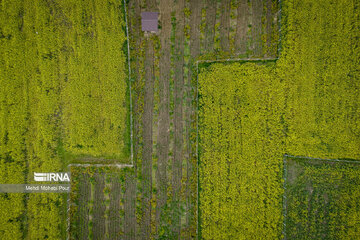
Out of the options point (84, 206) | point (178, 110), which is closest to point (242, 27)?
point (178, 110)

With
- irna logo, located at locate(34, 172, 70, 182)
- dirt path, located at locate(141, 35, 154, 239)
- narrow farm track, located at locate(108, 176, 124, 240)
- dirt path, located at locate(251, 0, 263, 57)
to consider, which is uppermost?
dirt path, located at locate(251, 0, 263, 57)

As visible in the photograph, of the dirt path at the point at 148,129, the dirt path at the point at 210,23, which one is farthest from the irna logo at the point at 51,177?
the dirt path at the point at 210,23

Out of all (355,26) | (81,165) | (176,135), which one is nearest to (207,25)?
(176,135)

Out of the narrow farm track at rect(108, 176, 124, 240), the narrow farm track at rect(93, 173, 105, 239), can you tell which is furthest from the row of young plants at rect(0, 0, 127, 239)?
the narrow farm track at rect(108, 176, 124, 240)

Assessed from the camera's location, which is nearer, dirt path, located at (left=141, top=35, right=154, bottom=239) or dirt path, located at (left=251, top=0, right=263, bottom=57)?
dirt path, located at (left=251, top=0, right=263, bottom=57)

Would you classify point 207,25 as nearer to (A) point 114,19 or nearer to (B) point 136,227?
(A) point 114,19

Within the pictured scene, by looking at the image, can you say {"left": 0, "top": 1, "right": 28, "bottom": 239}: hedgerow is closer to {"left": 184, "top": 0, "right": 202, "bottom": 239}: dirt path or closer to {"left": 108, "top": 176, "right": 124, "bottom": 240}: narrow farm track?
{"left": 108, "top": 176, "right": 124, "bottom": 240}: narrow farm track

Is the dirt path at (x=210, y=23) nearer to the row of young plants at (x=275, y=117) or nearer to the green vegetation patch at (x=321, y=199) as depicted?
the row of young plants at (x=275, y=117)
